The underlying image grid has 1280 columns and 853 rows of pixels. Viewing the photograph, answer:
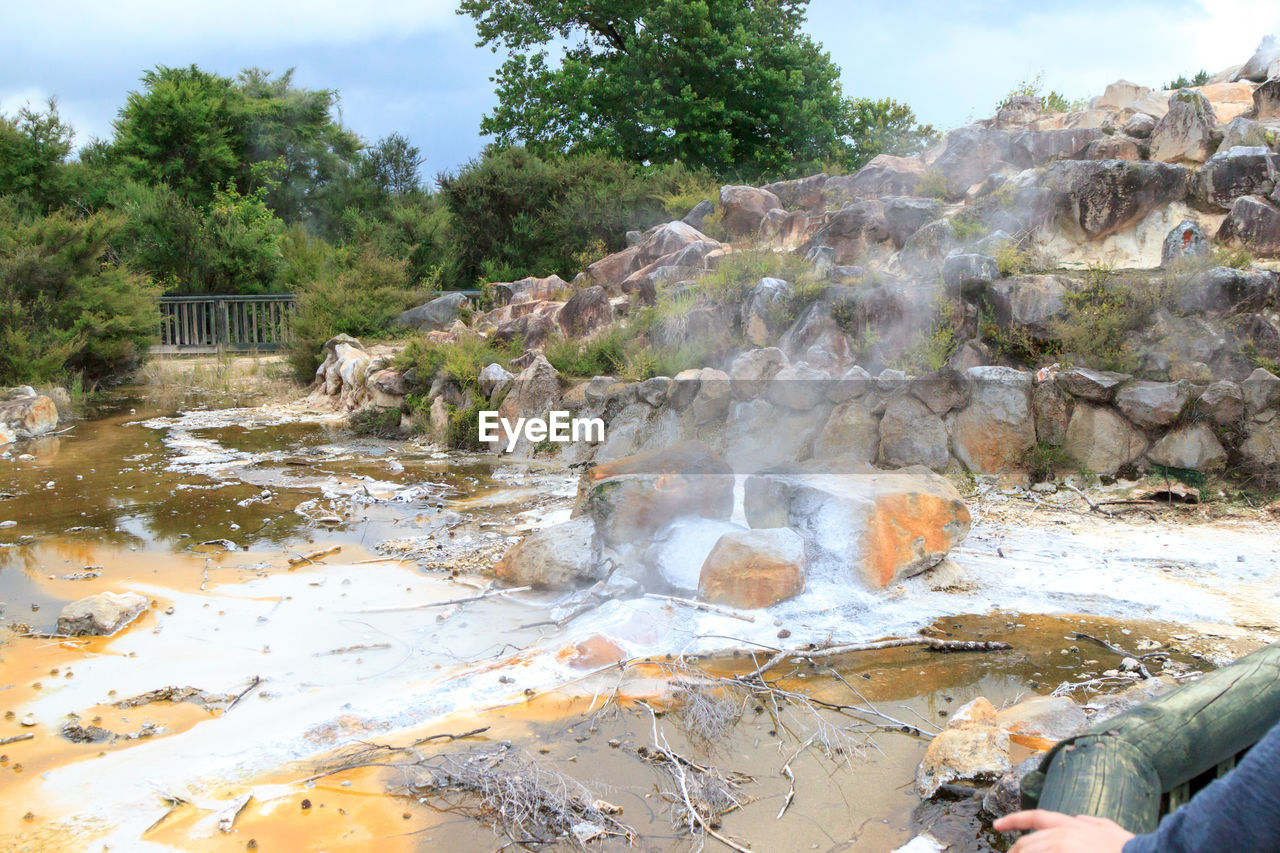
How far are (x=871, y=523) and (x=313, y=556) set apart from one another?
3.67 meters

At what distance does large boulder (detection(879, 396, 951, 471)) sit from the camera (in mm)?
7129

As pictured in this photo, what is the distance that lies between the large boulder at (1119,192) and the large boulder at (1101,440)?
2.59 meters

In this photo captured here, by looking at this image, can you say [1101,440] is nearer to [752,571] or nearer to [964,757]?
[752,571]

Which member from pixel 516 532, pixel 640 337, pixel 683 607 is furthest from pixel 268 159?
pixel 683 607

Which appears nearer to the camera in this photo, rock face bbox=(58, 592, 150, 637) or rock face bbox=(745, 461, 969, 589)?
rock face bbox=(58, 592, 150, 637)

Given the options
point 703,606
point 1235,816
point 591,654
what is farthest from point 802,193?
point 1235,816

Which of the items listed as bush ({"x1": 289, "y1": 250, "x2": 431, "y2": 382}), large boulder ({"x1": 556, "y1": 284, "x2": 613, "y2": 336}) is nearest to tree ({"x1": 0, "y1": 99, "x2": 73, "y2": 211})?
bush ({"x1": 289, "y1": 250, "x2": 431, "y2": 382})

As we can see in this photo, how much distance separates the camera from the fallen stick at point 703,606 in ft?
15.6

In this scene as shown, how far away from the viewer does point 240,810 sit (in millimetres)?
3105

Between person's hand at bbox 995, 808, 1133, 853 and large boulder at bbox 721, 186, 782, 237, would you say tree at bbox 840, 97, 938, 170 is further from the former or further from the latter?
person's hand at bbox 995, 808, 1133, 853

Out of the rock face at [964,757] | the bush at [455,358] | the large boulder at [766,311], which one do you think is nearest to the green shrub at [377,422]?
the bush at [455,358]

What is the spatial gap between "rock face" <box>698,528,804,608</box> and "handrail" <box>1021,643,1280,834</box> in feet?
9.73

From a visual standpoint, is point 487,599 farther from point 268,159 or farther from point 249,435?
point 268,159

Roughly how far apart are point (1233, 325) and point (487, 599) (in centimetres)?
596
